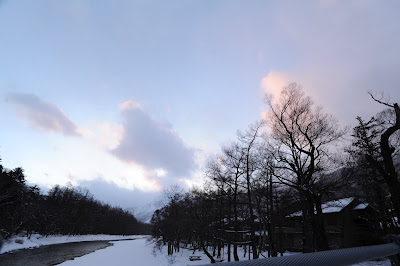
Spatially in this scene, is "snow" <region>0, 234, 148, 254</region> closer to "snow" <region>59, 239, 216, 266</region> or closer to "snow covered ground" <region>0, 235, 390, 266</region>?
"snow covered ground" <region>0, 235, 390, 266</region>

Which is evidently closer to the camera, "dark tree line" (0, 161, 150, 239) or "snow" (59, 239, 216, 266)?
"snow" (59, 239, 216, 266)

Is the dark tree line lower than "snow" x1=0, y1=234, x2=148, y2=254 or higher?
higher

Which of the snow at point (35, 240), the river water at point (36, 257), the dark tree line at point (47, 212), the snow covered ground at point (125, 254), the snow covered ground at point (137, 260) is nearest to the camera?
the river water at point (36, 257)

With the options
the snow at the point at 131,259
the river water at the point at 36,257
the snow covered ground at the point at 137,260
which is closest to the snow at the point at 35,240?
the river water at the point at 36,257

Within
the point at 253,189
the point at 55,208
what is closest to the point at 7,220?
the point at 55,208

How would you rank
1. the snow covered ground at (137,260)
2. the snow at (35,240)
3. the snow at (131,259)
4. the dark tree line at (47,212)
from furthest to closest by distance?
the dark tree line at (47,212)
the snow at (35,240)
the snow at (131,259)
the snow covered ground at (137,260)

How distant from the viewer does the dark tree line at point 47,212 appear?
164ft

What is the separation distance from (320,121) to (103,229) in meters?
124

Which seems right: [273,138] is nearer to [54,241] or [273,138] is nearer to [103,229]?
[54,241]

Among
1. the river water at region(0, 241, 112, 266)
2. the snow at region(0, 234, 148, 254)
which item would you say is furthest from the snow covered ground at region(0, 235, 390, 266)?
the river water at region(0, 241, 112, 266)

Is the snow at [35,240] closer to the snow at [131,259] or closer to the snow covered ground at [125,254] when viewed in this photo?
the snow covered ground at [125,254]

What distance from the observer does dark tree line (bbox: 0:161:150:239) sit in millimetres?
50094

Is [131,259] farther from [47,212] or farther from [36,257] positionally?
[47,212]

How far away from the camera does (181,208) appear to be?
43.2 metres
